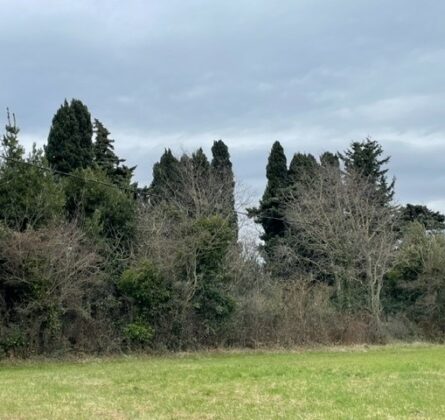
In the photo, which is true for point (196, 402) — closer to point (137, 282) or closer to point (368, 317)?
point (137, 282)

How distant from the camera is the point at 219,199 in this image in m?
41.4

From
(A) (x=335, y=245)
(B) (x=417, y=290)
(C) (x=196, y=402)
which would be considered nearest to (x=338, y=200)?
(A) (x=335, y=245)

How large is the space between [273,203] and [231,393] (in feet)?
112

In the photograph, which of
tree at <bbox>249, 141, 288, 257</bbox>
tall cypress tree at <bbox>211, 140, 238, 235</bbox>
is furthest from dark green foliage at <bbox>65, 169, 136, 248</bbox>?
tree at <bbox>249, 141, 288, 257</bbox>

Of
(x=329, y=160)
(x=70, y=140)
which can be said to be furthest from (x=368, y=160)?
(x=70, y=140)

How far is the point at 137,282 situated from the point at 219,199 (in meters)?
16.3

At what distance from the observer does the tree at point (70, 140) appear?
35344 mm

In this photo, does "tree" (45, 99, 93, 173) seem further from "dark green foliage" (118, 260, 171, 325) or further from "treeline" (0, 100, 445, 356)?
"dark green foliage" (118, 260, 171, 325)

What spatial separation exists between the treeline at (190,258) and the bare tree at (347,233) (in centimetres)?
11

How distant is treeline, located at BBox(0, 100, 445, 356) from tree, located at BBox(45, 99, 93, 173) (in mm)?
81

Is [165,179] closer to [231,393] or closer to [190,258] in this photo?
[190,258]

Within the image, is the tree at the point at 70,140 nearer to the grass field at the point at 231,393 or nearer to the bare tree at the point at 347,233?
the bare tree at the point at 347,233

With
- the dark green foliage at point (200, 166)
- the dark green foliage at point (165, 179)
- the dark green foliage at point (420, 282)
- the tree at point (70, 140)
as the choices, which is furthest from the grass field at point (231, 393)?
the dark green foliage at point (200, 166)

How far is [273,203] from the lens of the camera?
4622cm
